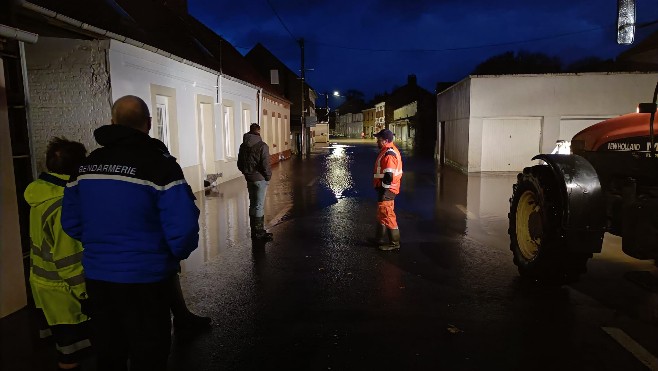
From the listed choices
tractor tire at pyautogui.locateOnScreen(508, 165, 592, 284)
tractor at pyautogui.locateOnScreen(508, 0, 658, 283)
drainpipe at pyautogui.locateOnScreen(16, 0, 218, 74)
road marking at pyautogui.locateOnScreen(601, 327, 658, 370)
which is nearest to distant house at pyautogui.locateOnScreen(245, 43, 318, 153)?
drainpipe at pyautogui.locateOnScreen(16, 0, 218, 74)

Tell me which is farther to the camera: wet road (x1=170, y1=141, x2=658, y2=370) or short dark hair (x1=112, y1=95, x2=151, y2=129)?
wet road (x1=170, y1=141, x2=658, y2=370)

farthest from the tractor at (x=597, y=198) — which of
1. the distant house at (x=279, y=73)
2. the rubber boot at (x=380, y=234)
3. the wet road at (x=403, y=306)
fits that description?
the distant house at (x=279, y=73)

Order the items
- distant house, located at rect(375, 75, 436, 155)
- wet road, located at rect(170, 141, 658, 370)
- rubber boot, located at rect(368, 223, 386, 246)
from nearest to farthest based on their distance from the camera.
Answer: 1. wet road, located at rect(170, 141, 658, 370)
2. rubber boot, located at rect(368, 223, 386, 246)
3. distant house, located at rect(375, 75, 436, 155)

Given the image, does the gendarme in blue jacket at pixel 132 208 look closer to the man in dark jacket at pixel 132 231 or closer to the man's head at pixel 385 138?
the man in dark jacket at pixel 132 231

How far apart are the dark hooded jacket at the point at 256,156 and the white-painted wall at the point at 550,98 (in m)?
12.6

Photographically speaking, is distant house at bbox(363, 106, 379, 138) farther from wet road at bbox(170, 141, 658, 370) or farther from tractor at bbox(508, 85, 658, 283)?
tractor at bbox(508, 85, 658, 283)

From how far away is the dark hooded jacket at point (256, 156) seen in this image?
7586mm

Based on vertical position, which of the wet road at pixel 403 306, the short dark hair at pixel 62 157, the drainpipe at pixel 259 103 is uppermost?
the drainpipe at pixel 259 103

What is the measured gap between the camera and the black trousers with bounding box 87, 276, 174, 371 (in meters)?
2.49

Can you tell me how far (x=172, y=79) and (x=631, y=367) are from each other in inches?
459

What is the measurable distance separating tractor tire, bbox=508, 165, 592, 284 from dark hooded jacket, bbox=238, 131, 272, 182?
3995mm

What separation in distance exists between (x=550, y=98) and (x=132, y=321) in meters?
18.5

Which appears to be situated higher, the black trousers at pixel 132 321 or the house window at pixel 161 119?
the house window at pixel 161 119

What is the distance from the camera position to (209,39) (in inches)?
782
